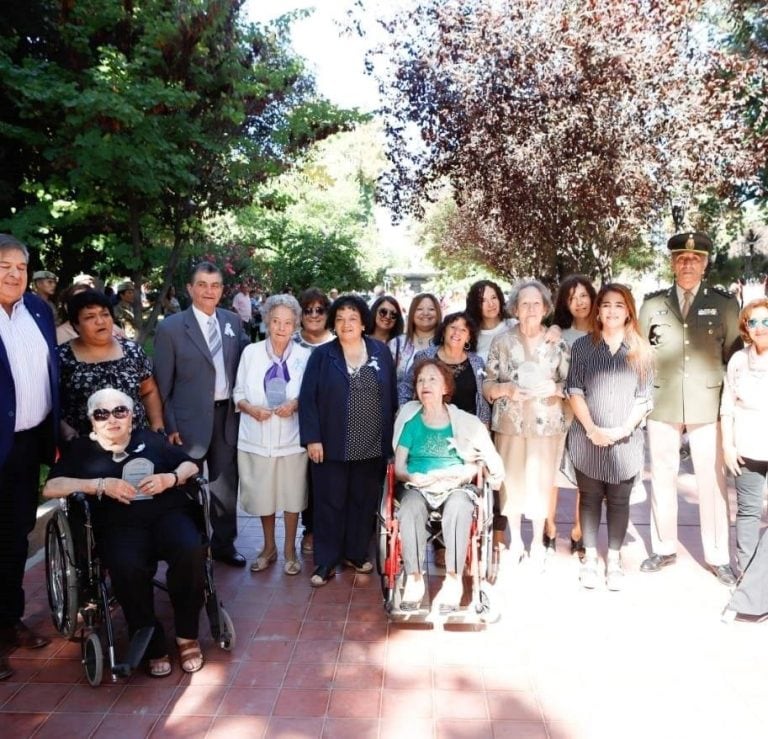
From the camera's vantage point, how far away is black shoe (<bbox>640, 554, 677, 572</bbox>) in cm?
385

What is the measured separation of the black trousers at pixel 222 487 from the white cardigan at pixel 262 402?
0.47 feet

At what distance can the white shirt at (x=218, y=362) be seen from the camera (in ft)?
12.4

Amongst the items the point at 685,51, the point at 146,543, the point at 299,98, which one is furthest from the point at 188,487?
the point at 299,98

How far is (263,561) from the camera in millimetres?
3961

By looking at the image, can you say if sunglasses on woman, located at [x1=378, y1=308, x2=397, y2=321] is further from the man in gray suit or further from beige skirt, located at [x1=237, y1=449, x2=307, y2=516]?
beige skirt, located at [x1=237, y1=449, x2=307, y2=516]

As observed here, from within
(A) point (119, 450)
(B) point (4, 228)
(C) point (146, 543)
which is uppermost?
(B) point (4, 228)

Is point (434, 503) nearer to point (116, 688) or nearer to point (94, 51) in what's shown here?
point (116, 688)

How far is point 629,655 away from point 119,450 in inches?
96.2

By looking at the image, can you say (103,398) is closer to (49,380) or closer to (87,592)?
(49,380)

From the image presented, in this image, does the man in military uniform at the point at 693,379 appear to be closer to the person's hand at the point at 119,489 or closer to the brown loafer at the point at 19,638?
the person's hand at the point at 119,489

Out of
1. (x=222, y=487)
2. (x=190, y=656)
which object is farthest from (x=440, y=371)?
(x=190, y=656)

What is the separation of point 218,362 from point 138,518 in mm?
1183

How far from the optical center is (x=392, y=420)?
3770 mm

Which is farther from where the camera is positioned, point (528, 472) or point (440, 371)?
point (528, 472)
